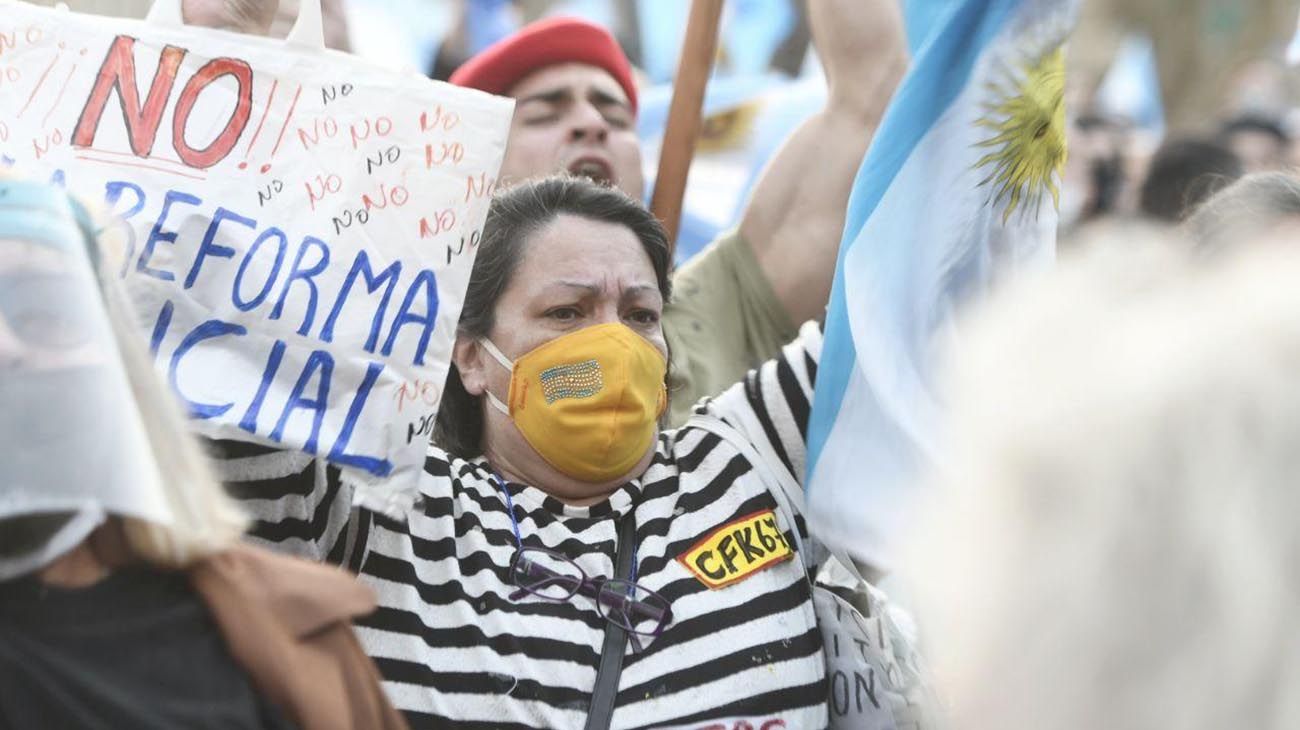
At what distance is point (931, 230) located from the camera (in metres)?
2.64

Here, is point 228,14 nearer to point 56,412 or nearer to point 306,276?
point 306,276

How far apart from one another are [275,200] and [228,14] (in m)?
0.38

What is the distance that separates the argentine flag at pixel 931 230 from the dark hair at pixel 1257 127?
15.2ft

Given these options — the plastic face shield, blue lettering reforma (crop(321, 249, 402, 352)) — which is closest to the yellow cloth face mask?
blue lettering reforma (crop(321, 249, 402, 352))

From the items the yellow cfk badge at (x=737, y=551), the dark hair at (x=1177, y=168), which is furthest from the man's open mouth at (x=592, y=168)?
the dark hair at (x=1177, y=168)

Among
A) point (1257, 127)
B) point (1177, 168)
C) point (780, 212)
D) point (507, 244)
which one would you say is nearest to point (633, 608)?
point (507, 244)

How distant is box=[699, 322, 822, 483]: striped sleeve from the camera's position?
2799 millimetres

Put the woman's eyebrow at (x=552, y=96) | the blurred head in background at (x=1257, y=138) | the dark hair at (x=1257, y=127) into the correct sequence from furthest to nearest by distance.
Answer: the dark hair at (x=1257, y=127) < the blurred head in background at (x=1257, y=138) < the woman's eyebrow at (x=552, y=96)

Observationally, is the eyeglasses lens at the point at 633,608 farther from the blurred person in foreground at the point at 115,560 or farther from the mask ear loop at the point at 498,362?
the blurred person in foreground at the point at 115,560

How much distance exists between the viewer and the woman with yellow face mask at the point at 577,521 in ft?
7.75

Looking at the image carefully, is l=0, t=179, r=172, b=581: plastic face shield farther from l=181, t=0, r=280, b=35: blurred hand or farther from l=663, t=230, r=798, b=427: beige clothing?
l=663, t=230, r=798, b=427: beige clothing

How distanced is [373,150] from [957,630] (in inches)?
58.1

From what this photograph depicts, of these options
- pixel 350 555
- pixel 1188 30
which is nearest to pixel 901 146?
pixel 350 555

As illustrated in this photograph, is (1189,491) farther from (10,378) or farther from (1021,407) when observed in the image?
(10,378)
